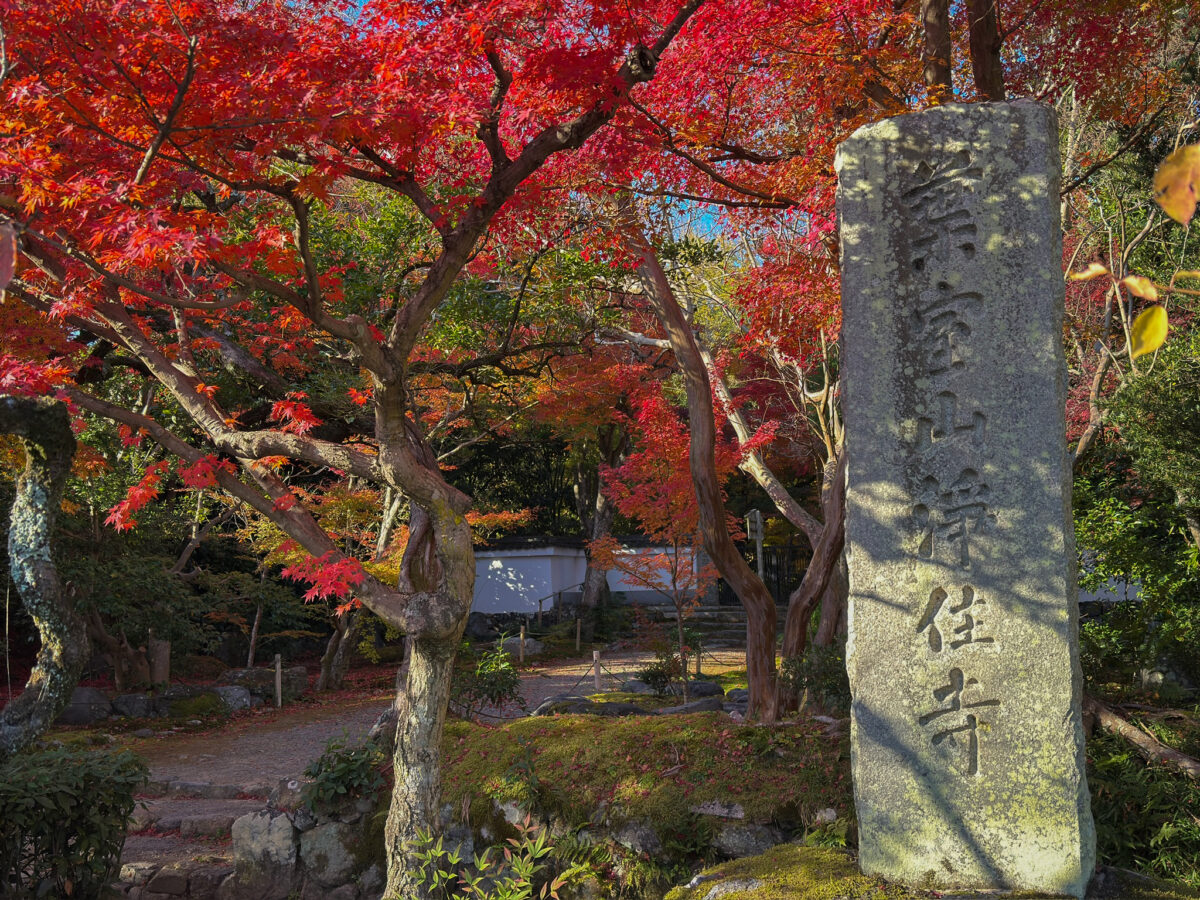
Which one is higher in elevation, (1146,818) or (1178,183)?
(1178,183)

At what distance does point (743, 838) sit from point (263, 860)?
3.15 metres

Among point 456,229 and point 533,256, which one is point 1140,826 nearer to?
point 456,229

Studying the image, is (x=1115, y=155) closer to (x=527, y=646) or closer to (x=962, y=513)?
(x=962, y=513)

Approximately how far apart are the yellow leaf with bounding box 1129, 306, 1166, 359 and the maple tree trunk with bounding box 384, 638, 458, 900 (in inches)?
175

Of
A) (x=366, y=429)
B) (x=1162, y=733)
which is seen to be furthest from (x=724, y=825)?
(x=366, y=429)

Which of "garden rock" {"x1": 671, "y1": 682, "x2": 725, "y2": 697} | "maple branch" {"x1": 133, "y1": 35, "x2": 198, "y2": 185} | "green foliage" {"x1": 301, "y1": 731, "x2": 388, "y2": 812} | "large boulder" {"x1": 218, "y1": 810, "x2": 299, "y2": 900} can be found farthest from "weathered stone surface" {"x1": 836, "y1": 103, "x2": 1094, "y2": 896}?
"garden rock" {"x1": 671, "y1": 682, "x2": 725, "y2": 697}

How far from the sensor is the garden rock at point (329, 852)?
5.89 m

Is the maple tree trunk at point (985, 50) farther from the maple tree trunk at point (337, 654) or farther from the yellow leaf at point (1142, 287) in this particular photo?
the maple tree trunk at point (337, 654)

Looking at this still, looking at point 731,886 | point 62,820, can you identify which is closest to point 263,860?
point 62,820

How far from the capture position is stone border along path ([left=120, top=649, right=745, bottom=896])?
265 inches

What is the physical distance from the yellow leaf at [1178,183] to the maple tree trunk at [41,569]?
5463 millimetres

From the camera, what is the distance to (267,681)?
45.5 feet

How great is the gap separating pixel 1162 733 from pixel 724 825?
2671 mm

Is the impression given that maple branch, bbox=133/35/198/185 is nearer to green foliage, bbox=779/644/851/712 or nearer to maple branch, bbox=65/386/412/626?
maple branch, bbox=65/386/412/626
